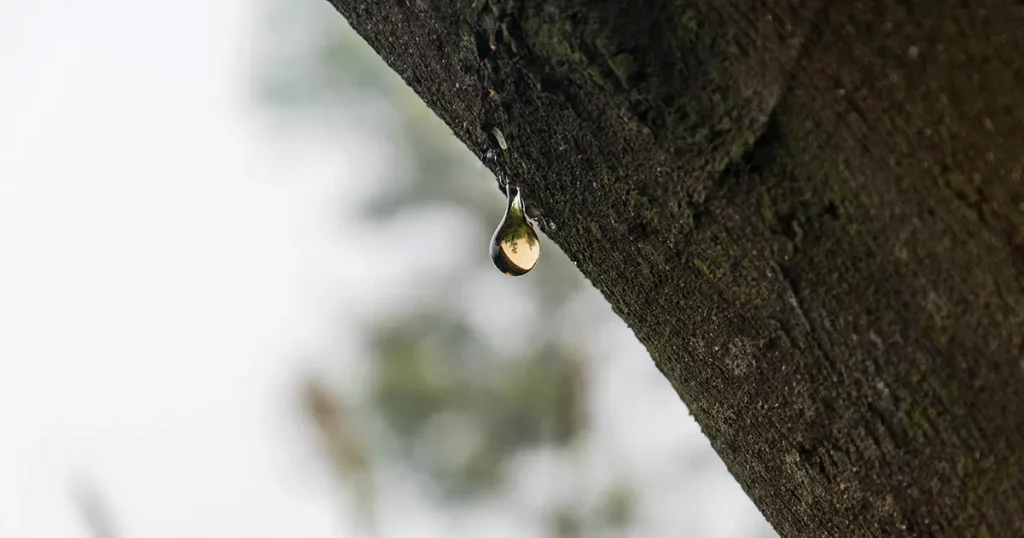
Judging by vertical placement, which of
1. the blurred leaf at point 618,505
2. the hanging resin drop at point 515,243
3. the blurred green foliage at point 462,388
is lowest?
the blurred leaf at point 618,505

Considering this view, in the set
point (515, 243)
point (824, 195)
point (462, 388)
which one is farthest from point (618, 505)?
point (824, 195)

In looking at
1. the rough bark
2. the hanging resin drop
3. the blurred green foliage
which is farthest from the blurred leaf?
the rough bark

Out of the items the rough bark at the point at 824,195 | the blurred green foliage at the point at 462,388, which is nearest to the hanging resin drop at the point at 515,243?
the rough bark at the point at 824,195

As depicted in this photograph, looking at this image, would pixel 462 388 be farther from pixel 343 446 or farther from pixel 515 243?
pixel 515 243

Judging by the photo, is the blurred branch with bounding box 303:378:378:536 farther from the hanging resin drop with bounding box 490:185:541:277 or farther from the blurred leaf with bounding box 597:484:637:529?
the hanging resin drop with bounding box 490:185:541:277

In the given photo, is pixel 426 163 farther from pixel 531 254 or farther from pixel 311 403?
pixel 531 254

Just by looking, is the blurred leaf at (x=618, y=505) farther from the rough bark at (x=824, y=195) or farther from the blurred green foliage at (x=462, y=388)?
the rough bark at (x=824, y=195)

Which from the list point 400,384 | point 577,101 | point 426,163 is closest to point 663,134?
point 577,101
